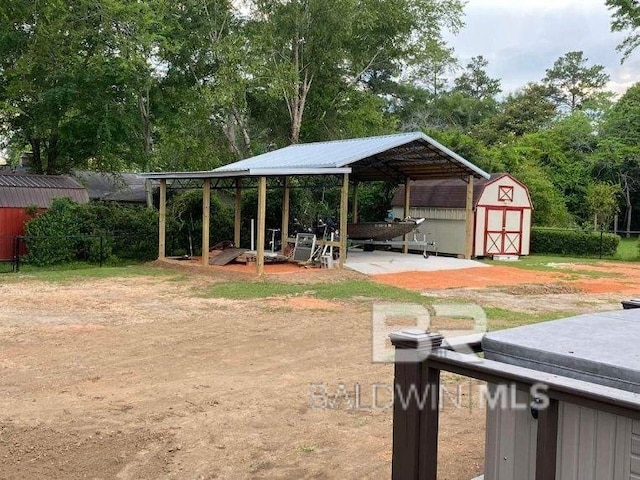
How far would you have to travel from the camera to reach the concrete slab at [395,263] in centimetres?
1609

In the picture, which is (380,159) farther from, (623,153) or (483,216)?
(623,153)

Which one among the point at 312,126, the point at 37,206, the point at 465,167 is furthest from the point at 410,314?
the point at 312,126

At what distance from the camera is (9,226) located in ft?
55.0

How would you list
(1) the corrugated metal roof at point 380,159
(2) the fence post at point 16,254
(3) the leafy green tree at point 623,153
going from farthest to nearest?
1. (3) the leafy green tree at point 623,153
2. (1) the corrugated metal roof at point 380,159
3. (2) the fence post at point 16,254

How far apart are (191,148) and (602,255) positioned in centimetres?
1552

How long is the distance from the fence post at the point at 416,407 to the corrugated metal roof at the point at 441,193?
18.9 m

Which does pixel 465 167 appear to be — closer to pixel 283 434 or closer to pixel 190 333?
pixel 190 333

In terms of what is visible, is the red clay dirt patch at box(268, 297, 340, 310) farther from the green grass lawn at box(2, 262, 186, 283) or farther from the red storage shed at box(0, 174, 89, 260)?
the red storage shed at box(0, 174, 89, 260)

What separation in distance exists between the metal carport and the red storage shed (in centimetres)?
338

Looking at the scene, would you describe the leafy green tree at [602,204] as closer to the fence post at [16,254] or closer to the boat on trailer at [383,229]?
the boat on trailer at [383,229]

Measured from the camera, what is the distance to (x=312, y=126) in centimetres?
2617

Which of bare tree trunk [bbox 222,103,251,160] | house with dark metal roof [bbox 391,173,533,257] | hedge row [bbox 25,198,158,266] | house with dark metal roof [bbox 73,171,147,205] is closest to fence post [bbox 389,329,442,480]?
hedge row [bbox 25,198,158,266]

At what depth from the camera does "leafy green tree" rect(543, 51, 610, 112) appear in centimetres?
5409

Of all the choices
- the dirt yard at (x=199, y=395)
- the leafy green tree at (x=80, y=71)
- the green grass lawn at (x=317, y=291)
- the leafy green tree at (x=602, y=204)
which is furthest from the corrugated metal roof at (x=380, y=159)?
the leafy green tree at (x=602, y=204)
